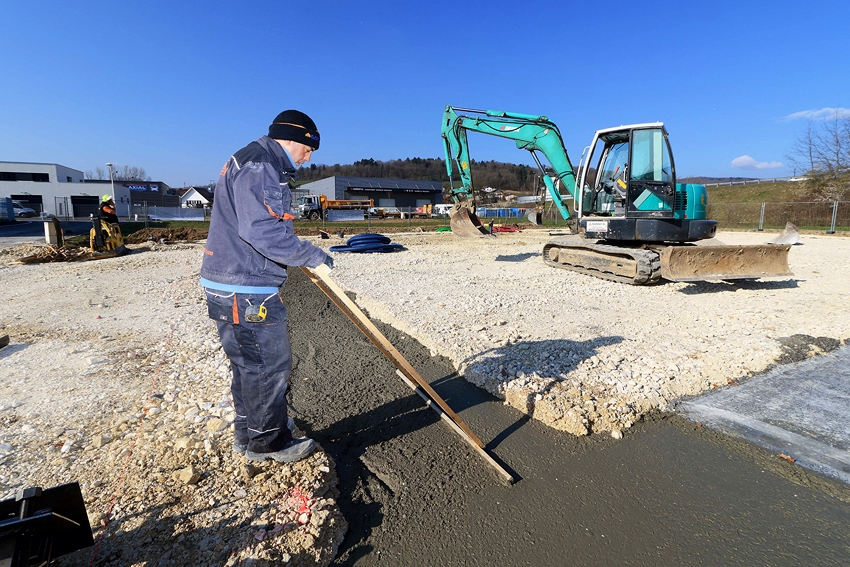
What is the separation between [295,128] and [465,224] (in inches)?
380

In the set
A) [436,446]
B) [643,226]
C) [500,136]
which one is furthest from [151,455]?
[500,136]

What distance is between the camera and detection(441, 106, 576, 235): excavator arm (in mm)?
11617

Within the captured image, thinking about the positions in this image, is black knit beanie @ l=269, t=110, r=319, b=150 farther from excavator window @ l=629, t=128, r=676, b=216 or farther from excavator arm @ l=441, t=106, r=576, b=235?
excavator arm @ l=441, t=106, r=576, b=235

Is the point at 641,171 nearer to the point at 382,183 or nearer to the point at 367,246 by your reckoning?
the point at 367,246

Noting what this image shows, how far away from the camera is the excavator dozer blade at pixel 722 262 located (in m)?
7.71

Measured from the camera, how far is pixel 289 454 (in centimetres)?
270

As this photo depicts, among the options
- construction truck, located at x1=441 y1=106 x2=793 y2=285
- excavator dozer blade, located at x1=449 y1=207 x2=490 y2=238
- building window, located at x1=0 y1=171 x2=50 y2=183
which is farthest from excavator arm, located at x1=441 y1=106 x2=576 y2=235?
building window, located at x1=0 y1=171 x2=50 y2=183

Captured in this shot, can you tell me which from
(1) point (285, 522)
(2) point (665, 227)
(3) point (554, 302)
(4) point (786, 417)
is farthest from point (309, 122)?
(2) point (665, 227)

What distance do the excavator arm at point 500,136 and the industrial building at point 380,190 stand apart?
5002 centimetres

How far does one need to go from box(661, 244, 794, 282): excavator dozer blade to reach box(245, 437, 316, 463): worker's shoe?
695 cm

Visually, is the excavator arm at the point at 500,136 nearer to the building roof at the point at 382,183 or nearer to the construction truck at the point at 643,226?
the construction truck at the point at 643,226

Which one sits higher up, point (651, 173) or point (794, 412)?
point (651, 173)

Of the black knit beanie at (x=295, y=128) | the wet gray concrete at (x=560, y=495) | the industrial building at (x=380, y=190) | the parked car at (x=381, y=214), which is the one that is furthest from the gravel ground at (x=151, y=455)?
the industrial building at (x=380, y=190)

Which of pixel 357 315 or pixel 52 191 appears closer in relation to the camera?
pixel 357 315
